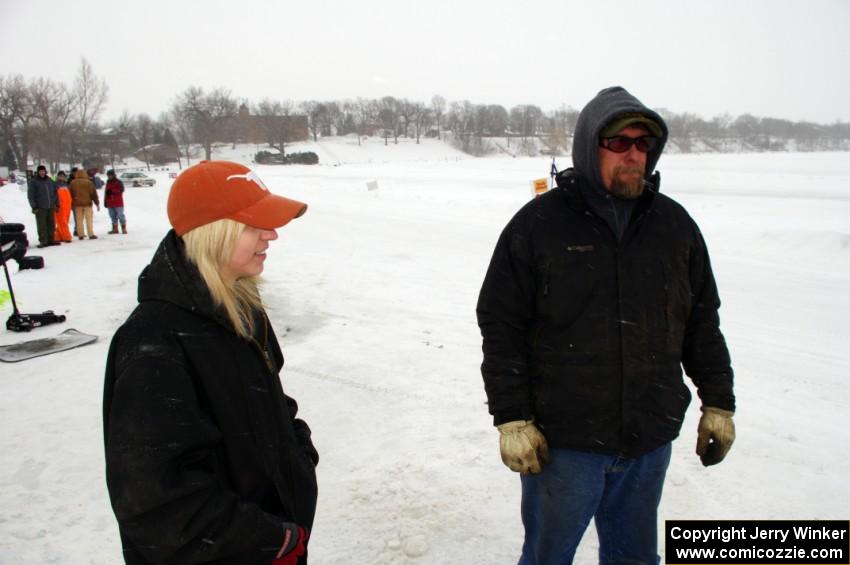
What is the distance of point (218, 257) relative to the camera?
1599 mm

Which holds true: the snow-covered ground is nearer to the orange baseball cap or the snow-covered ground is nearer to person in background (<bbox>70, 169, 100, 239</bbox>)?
the orange baseball cap

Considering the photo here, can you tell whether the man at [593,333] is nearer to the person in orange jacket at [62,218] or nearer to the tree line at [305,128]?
the person in orange jacket at [62,218]

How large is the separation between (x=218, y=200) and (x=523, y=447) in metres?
1.45

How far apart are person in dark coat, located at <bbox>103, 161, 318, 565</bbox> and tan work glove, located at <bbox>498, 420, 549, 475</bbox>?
2.57 feet

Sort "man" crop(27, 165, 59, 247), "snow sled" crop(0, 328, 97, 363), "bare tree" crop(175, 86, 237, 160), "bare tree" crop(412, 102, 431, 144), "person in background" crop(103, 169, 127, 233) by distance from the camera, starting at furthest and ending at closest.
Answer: "bare tree" crop(412, 102, 431, 144), "bare tree" crop(175, 86, 237, 160), "person in background" crop(103, 169, 127, 233), "man" crop(27, 165, 59, 247), "snow sled" crop(0, 328, 97, 363)

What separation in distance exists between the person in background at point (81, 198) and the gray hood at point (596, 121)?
579 inches

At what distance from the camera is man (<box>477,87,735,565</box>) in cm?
206

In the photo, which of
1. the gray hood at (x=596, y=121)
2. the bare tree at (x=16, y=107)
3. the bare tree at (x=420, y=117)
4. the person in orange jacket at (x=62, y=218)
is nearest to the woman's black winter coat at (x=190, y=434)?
the gray hood at (x=596, y=121)

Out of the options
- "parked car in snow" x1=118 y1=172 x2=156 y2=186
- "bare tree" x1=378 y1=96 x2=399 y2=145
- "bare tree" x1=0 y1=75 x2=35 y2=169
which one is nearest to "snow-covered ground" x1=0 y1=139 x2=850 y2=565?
"parked car in snow" x1=118 y1=172 x2=156 y2=186

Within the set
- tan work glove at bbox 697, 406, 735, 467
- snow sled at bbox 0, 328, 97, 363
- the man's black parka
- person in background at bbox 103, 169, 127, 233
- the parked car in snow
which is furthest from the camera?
the parked car in snow

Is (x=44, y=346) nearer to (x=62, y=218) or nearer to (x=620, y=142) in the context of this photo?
(x=620, y=142)

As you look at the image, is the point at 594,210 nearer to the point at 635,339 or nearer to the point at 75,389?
the point at 635,339

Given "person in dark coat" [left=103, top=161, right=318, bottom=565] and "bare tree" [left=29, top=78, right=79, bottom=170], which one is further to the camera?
"bare tree" [left=29, top=78, right=79, bottom=170]

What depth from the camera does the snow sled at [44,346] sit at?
5.67 meters
